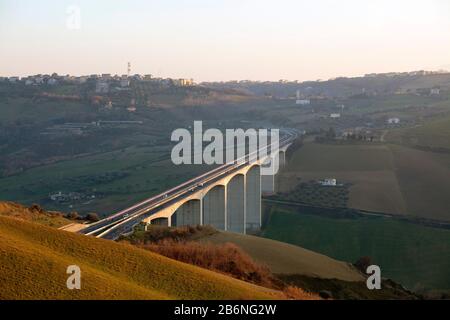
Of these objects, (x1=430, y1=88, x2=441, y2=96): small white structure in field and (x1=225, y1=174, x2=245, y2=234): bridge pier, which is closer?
(x1=225, y1=174, x2=245, y2=234): bridge pier

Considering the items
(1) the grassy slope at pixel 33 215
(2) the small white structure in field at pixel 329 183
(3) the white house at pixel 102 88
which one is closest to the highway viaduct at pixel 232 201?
(2) the small white structure in field at pixel 329 183

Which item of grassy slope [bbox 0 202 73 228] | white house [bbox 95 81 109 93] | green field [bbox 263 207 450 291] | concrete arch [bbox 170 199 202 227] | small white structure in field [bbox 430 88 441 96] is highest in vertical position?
white house [bbox 95 81 109 93]

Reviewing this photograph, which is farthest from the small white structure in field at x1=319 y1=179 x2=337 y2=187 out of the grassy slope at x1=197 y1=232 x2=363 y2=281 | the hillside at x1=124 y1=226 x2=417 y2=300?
the grassy slope at x1=197 y1=232 x2=363 y2=281

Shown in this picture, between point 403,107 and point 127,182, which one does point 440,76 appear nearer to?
point 403,107

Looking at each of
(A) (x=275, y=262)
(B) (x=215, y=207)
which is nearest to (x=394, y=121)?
(B) (x=215, y=207)

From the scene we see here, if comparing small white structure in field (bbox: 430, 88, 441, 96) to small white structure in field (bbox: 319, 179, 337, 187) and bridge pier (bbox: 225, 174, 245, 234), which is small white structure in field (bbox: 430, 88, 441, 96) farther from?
bridge pier (bbox: 225, 174, 245, 234)
